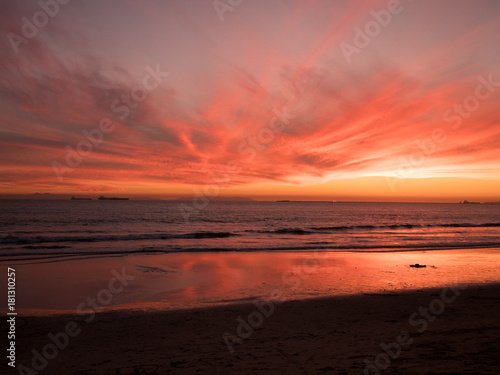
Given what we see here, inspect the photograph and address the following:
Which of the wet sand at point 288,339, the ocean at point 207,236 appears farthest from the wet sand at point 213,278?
the ocean at point 207,236

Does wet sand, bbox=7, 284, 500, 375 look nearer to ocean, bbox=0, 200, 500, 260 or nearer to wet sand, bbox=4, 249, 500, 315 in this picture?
wet sand, bbox=4, 249, 500, 315

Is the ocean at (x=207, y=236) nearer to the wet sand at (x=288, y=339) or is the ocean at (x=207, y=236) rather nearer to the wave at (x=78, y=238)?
the wave at (x=78, y=238)

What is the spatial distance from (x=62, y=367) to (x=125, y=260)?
47.5 feet

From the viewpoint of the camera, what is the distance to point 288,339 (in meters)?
7.18

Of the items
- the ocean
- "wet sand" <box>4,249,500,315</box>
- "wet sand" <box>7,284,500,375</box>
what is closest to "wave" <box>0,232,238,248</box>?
the ocean

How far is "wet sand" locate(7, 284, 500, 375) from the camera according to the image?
226 inches

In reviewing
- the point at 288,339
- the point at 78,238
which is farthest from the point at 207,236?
the point at 288,339

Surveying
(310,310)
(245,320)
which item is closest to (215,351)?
(245,320)

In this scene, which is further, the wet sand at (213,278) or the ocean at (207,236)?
the ocean at (207,236)

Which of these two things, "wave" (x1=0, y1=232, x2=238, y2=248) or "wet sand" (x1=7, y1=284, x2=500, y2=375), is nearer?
"wet sand" (x1=7, y1=284, x2=500, y2=375)

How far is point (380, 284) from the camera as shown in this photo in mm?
13312

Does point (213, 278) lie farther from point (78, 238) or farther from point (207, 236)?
point (78, 238)

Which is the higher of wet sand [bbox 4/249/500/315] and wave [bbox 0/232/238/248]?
wave [bbox 0/232/238/248]

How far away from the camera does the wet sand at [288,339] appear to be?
573 centimetres
